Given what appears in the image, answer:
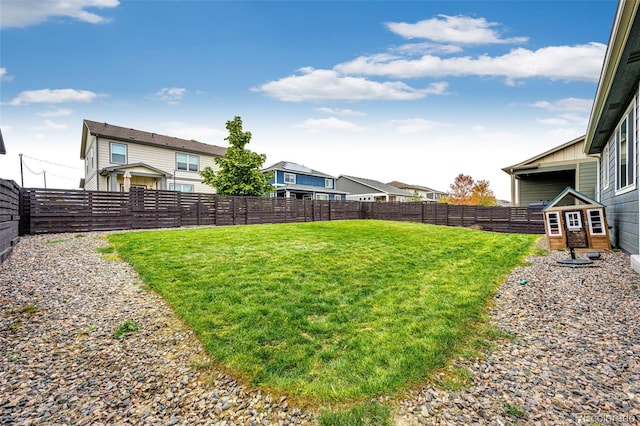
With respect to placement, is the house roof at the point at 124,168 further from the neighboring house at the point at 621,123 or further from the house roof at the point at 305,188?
the neighboring house at the point at 621,123

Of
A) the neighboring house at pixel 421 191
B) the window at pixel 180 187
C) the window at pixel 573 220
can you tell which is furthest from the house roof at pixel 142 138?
the neighboring house at pixel 421 191

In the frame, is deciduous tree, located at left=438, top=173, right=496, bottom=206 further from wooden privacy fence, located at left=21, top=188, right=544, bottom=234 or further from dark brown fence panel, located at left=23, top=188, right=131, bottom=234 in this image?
dark brown fence panel, located at left=23, top=188, right=131, bottom=234

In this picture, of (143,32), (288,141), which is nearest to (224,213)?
(143,32)

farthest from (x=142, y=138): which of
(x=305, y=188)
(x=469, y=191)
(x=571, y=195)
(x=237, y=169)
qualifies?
(x=469, y=191)

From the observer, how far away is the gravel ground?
2.12 meters

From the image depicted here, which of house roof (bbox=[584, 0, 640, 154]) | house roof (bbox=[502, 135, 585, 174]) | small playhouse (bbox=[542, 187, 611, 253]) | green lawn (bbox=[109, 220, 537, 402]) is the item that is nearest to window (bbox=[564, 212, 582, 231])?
small playhouse (bbox=[542, 187, 611, 253])

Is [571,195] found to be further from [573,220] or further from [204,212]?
[204,212]

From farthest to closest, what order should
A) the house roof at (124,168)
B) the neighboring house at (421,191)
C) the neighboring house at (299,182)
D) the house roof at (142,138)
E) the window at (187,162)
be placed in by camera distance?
the neighboring house at (421,191)
the neighboring house at (299,182)
the window at (187,162)
the house roof at (142,138)
the house roof at (124,168)

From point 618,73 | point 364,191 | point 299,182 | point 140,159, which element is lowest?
point 618,73

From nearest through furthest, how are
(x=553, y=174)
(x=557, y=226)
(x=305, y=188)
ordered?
(x=557, y=226)
(x=553, y=174)
(x=305, y=188)

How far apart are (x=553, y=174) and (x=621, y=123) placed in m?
12.2

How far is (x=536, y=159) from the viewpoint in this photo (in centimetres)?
1538

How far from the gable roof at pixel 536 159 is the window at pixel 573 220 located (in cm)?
922

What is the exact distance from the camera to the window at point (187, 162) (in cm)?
2197
